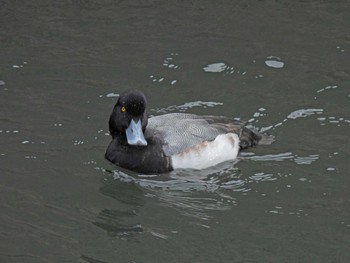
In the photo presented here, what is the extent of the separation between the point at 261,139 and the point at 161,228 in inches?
89.1

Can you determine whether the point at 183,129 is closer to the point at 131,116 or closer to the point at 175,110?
the point at 131,116

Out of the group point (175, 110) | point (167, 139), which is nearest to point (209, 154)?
point (167, 139)

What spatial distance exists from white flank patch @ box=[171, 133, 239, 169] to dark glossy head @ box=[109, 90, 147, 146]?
43 cm

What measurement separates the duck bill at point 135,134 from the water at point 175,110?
332 mm

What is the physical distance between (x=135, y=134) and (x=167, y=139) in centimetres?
37

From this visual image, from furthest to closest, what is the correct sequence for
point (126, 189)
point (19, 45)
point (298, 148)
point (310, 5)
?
point (310, 5) → point (19, 45) → point (298, 148) → point (126, 189)

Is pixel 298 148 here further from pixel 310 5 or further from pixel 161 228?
pixel 310 5

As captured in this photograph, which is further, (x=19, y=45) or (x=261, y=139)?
(x=19, y=45)

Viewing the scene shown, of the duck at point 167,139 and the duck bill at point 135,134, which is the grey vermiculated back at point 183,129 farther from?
the duck bill at point 135,134

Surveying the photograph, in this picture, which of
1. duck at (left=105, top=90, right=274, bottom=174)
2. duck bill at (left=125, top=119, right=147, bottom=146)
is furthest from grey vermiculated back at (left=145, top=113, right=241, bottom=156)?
duck bill at (left=125, top=119, right=147, bottom=146)

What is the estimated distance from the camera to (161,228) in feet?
24.5

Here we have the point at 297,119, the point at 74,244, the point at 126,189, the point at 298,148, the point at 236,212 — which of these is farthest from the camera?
the point at 297,119

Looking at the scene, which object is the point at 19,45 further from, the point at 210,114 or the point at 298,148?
the point at 298,148

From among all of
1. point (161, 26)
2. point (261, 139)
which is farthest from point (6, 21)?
point (261, 139)
